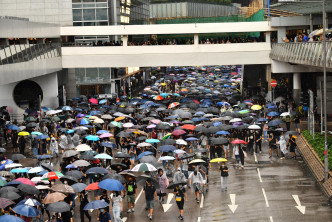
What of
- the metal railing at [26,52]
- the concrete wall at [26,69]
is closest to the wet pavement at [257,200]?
the concrete wall at [26,69]

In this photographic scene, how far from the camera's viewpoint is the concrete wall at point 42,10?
6438cm

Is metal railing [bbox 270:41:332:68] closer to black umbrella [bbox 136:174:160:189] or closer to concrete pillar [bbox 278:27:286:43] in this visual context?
concrete pillar [bbox 278:27:286:43]

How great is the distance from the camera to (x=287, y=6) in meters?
46.1

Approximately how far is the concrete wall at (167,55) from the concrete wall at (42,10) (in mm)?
7876

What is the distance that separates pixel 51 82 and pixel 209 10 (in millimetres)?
83620

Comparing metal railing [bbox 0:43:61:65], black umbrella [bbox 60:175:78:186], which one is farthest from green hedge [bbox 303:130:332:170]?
metal railing [bbox 0:43:61:65]

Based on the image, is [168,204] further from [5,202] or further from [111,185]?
[5,202]

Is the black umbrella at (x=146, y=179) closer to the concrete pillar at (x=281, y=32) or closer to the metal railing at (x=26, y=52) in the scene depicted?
the metal railing at (x=26, y=52)

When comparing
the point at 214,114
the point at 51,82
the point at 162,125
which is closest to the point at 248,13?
the point at 51,82

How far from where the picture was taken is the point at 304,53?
37.3m

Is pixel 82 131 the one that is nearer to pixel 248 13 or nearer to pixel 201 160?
pixel 201 160

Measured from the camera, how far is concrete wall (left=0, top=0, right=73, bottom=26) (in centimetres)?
6438

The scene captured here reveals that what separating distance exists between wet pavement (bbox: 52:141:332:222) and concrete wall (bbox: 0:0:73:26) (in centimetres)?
3808

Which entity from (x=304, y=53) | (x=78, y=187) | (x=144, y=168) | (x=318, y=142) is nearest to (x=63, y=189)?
(x=78, y=187)
